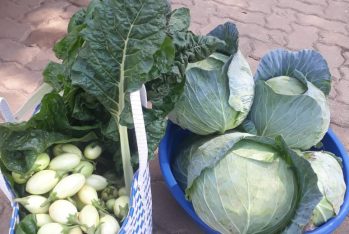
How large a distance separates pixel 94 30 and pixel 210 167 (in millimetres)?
542

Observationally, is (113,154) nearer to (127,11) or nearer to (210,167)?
(210,167)

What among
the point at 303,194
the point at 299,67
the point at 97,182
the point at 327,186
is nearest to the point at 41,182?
the point at 97,182

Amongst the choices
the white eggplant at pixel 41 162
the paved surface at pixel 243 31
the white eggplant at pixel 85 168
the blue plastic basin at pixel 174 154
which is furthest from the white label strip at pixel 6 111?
the paved surface at pixel 243 31

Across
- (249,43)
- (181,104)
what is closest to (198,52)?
(181,104)

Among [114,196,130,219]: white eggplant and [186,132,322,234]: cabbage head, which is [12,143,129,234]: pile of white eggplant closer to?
[114,196,130,219]: white eggplant

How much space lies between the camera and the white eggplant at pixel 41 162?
1.27 metres

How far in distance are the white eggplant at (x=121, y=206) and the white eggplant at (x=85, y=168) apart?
0.13 meters

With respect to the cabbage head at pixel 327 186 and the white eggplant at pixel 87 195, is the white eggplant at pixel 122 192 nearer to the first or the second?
the white eggplant at pixel 87 195

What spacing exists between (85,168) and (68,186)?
93 millimetres

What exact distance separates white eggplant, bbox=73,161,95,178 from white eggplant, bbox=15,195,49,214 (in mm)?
133

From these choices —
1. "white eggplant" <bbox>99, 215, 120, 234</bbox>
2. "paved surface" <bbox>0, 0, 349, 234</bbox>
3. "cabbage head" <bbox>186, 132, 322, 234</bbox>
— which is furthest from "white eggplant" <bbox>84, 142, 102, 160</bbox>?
"paved surface" <bbox>0, 0, 349, 234</bbox>

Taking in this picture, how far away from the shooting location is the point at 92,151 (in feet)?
4.49

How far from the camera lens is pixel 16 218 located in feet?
3.99

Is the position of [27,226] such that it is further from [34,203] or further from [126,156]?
[126,156]
